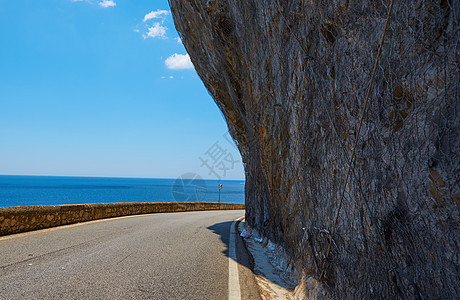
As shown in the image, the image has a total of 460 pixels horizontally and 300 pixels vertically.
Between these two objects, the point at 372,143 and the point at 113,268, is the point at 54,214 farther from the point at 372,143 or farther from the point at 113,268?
the point at 372,143

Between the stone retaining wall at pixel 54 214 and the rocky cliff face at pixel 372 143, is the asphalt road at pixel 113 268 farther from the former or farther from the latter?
the rocky cliff face at pixel 372 143

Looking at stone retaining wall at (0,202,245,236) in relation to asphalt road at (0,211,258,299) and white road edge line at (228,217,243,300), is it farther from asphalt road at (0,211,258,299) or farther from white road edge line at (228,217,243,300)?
white road edge line at (228,217,243,300)

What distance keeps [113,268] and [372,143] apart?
450 centimetres

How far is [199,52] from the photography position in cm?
1499

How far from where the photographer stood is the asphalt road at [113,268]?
386cm

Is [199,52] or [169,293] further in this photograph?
[199,52]

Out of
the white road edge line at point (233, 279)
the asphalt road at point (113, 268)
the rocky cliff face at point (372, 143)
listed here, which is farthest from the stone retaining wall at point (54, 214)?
the rocky cliff face at point (372, 143)

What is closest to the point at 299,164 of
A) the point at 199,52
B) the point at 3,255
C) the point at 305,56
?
the point at 305,56

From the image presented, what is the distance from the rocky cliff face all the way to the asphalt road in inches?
63.1

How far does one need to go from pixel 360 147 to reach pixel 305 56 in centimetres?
234

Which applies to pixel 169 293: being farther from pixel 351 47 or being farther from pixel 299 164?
pixel 351 47

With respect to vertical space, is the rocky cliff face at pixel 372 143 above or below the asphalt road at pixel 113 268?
above

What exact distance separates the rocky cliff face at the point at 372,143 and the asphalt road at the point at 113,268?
160cm

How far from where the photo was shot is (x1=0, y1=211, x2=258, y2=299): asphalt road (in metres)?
3.86
